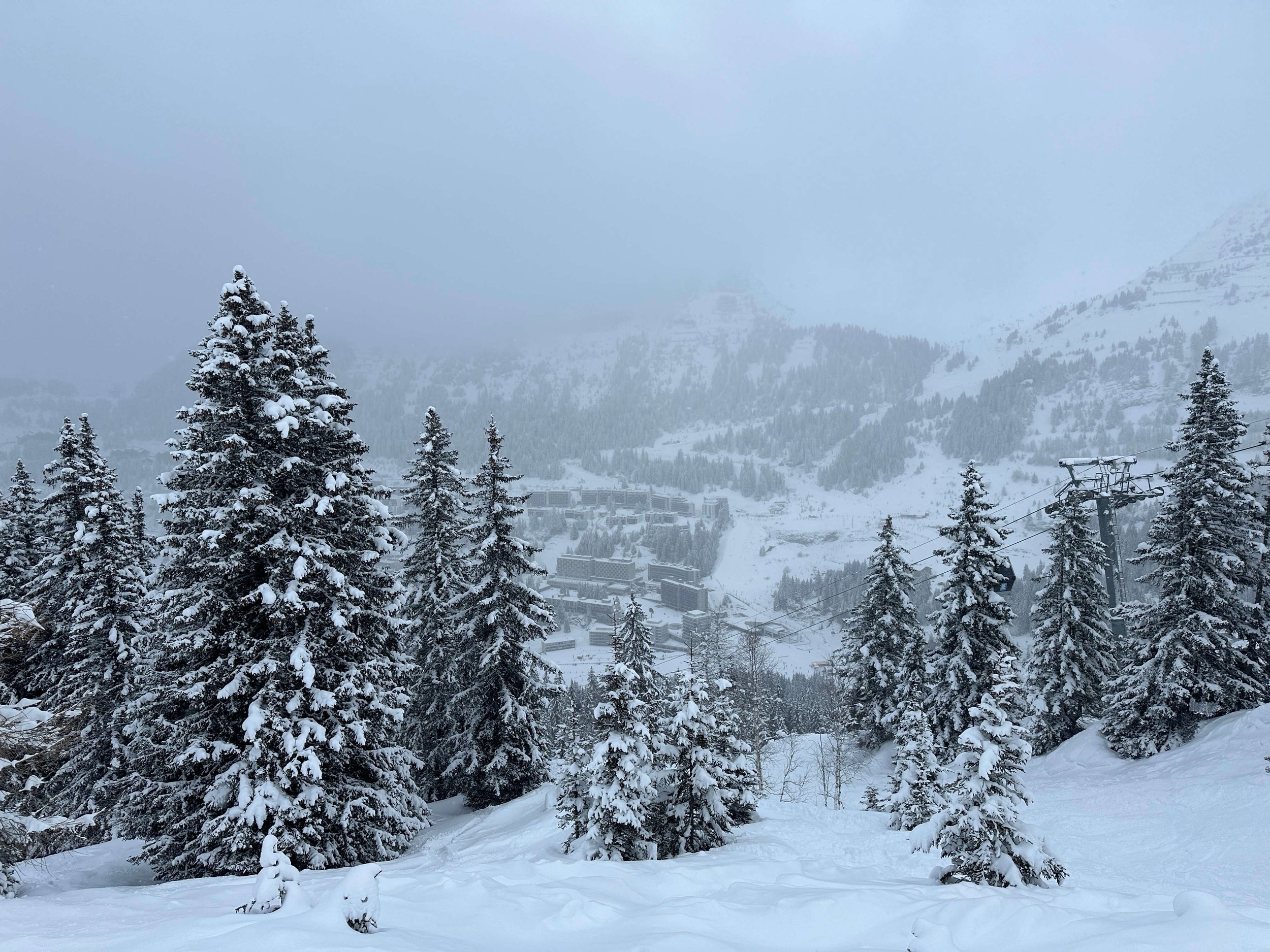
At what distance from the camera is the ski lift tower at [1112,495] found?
24359 millimetres

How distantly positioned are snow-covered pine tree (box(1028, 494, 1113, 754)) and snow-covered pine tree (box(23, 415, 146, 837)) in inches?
1445

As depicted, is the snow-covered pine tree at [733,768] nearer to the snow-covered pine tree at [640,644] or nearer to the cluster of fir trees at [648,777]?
the cluster of fir trees at [648,777]

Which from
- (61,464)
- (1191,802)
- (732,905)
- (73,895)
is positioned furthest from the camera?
(61,464)

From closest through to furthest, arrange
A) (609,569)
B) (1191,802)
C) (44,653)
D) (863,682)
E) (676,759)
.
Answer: (676,759) → (1191,802) → (44,653) → (863,682) → (609,569)

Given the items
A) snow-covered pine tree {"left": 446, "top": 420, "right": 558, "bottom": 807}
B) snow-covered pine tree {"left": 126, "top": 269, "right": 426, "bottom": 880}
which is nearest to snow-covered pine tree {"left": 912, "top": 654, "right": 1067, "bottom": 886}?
snow-covered pine tree {"left": 126, "top": 269, "right": 426, "bottom": 880}

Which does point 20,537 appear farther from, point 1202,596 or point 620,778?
point 1202,596

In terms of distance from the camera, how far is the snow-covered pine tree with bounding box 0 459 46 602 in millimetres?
25828

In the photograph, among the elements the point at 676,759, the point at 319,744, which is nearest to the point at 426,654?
the point at 319,744

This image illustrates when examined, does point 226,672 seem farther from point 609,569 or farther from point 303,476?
point 609,569

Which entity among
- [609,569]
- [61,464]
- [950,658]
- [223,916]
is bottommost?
[609,569]

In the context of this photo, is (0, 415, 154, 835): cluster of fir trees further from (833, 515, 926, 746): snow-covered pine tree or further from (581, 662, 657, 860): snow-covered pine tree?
(833, 515, 926, 746): snow-covered pine tree

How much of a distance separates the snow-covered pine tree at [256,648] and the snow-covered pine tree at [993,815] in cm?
1129

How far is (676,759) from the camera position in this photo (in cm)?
1366

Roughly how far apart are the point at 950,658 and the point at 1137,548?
27.8ft
